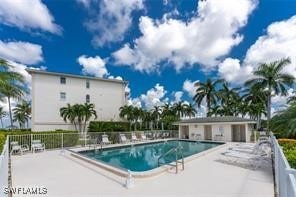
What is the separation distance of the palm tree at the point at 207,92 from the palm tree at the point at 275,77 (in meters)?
10.5

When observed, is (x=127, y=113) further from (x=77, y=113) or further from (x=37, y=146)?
(x=37, y=146)

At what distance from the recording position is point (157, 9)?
1644cm

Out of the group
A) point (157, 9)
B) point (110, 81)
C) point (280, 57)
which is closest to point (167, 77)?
point (110, 81)

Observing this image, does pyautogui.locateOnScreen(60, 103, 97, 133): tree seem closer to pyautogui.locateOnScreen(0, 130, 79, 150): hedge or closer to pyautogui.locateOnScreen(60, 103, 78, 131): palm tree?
pyautogui.locateOnScreen(60, 103, 78, 131): palm tree

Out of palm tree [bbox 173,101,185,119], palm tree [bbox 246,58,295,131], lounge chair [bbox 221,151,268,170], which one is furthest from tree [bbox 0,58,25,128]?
palm tree [bbox 173,101,185,119]

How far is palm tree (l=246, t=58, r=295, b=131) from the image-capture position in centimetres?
2805

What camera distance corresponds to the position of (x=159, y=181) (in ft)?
24.4

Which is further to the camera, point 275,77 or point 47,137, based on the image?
point 275,77

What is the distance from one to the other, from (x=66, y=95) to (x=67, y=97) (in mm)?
314

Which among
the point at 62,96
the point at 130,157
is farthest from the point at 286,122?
the point at 62,96

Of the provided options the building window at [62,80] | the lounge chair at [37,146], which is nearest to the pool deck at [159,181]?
the lounge chair at [37,146]

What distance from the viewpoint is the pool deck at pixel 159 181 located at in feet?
20.3

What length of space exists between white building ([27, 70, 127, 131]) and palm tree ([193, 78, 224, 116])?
13.0 metres

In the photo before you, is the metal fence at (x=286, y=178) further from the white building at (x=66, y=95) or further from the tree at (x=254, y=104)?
the tree at (x=254, y=104)
